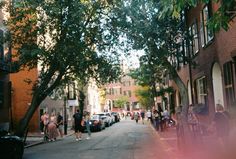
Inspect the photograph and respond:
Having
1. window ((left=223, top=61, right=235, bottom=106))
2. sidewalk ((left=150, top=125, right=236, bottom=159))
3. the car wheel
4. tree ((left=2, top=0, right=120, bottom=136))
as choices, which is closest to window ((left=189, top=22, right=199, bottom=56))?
tree ((left=2, top=0, right=120, bottom=136))

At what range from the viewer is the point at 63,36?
75.5 feet

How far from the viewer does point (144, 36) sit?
1888 centimetres

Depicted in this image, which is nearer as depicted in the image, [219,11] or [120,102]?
[219,11]

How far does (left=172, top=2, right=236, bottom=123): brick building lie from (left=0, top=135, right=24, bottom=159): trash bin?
273 inches

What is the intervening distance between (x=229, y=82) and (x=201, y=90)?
6.47m

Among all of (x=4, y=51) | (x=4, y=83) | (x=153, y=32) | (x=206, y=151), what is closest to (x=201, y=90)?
(x=153, y=32)

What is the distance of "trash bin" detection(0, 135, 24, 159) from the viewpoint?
13.5m

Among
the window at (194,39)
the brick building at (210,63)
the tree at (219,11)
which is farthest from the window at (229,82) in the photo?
the tree at (219,11)

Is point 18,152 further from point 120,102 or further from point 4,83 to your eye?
point 120,102

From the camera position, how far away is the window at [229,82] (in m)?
17.1

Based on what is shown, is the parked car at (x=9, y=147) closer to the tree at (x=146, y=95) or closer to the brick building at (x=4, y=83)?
Answer: the brick building at (x=4, y=83)

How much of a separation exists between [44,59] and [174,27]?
292 inches

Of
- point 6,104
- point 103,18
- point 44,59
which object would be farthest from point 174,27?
point 6,104

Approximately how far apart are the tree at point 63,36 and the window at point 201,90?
4.73 metres
